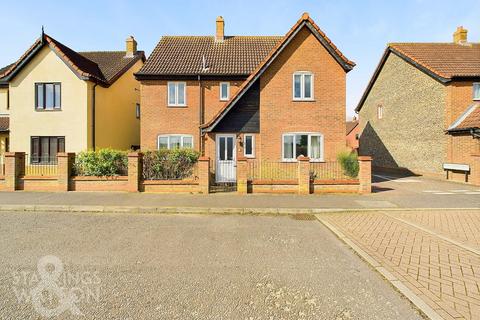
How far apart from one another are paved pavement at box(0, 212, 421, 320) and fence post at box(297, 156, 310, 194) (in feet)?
13.5

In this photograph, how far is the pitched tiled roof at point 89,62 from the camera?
15453mm

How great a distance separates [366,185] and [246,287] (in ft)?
28.6

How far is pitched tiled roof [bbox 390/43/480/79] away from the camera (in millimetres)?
16703

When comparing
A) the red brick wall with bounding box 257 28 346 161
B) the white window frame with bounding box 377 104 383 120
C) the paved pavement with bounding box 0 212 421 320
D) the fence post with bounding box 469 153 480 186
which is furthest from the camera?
the white window frame with bounding box 377 104 383 120

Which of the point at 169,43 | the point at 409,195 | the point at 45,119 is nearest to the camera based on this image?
the point at 409,195

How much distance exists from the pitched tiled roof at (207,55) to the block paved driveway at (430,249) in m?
11.6

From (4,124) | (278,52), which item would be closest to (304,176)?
(278,52)

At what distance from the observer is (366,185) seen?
10648mm

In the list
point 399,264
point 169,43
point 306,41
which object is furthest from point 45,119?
point 399,264

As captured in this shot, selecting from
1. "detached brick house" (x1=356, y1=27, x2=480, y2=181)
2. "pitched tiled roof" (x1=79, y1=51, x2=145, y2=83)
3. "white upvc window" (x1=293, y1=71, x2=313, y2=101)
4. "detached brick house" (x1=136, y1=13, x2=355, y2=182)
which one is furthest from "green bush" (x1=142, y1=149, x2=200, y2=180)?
"detached brick house" (x1=356, y1=27, x2=480, y2=181)

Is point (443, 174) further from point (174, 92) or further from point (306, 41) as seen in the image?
point (174, 92)

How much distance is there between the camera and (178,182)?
10617 mm

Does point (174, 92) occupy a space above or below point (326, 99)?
above

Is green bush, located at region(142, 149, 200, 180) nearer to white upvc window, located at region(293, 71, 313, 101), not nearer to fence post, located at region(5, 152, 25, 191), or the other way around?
fence post, located at region(5, 152, 25, 191)
